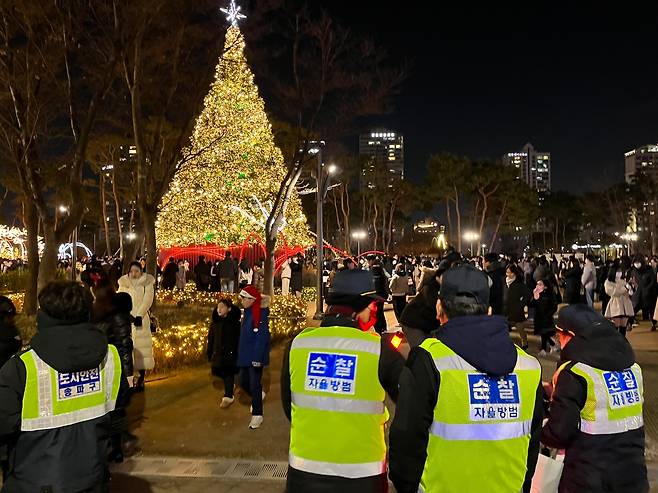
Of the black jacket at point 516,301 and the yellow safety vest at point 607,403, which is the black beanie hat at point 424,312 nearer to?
the yellow safety vest at point 607,403

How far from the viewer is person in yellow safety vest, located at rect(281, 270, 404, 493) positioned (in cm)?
287

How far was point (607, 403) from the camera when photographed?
10.4 ft

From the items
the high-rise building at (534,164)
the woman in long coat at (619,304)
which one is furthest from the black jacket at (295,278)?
the high-rise building at (534,164)

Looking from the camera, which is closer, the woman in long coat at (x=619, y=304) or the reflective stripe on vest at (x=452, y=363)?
the reflective stripe on vest at (x=452, y=363)

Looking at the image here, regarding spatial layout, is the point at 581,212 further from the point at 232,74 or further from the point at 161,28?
the point at 161,28

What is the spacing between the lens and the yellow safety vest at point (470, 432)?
2.46 m

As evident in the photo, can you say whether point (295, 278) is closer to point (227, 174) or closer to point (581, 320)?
point (227, 174)

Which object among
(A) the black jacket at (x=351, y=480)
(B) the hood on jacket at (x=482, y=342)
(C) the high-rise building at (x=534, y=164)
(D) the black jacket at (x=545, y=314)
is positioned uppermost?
(C) the high-rise building at (x=534, y=164)

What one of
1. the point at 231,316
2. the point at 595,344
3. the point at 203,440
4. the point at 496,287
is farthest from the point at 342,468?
the point at 496,287

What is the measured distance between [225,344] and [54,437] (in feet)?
15.7

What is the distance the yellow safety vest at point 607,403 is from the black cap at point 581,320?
23 centimetres

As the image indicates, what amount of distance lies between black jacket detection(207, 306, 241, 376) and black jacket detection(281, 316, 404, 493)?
4.68 metres

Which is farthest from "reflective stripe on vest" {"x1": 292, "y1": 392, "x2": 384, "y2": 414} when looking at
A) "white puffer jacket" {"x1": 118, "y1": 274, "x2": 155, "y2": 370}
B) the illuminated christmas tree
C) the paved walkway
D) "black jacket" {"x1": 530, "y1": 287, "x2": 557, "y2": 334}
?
the illuminated christmas tree

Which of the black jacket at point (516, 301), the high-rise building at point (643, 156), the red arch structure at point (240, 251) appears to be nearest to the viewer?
the black jacket at point (516, 301)
